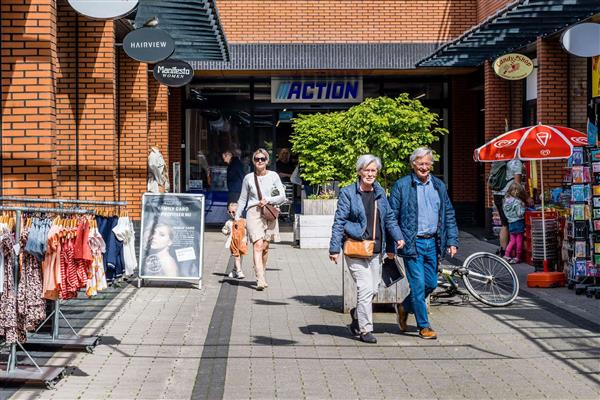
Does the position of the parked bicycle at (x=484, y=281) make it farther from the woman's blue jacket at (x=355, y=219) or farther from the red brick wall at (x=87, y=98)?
the red brick wall at (x=87, y=98)

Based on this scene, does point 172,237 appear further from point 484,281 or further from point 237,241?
point 484,281

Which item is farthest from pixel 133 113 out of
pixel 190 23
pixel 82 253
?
pixel 82 253

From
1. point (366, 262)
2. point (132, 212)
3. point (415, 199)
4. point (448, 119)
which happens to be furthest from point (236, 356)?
point (448, 119)

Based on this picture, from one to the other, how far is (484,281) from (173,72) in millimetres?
7334

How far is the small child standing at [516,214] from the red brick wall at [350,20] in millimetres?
7972

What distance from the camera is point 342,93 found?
25.3 m

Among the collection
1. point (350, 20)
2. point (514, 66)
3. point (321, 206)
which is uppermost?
point (350, 20)

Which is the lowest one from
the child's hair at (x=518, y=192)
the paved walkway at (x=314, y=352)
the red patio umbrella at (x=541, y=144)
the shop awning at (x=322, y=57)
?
the paved walkway at (x=314, y=352)

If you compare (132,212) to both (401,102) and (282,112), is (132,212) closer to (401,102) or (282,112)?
(401,102)

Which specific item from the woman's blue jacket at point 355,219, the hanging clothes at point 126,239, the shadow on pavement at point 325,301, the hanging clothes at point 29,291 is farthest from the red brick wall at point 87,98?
the hanging clothes at point 29,291

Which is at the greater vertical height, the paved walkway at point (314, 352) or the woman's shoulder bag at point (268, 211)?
the woman's shoulder bag at point (268, 211)

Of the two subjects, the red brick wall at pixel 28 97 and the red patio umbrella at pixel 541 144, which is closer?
the red brick wall at pixel 28 97

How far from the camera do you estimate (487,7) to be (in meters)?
22.4

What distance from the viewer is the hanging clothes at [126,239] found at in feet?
35.0
